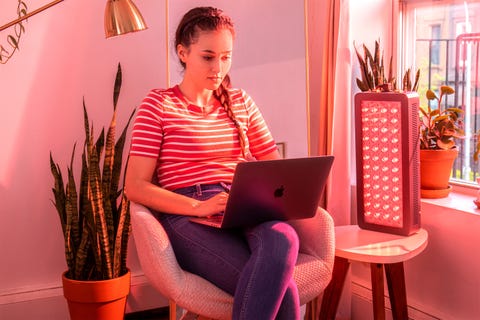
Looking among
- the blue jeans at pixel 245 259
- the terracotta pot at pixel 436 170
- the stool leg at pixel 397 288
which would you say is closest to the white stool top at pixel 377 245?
the stool leg at pixel 397 288

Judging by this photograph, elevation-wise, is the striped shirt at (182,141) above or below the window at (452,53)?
below

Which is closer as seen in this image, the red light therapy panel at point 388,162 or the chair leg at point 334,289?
the red light therapy panel at point 388,162

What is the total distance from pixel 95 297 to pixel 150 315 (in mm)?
562

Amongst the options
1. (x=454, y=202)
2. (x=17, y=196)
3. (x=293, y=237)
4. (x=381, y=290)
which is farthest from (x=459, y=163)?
(x=17, y=196)

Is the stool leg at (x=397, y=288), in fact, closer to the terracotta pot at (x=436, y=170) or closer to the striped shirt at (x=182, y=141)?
the terracotta pot at (x=436, y=170)

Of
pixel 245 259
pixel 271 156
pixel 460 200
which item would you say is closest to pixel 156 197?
pixel 245 259

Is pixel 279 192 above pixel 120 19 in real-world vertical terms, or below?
below

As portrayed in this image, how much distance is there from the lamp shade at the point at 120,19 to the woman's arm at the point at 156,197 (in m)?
0.44

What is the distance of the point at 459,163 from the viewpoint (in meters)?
2.88

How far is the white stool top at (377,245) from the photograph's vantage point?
2289 millimetres

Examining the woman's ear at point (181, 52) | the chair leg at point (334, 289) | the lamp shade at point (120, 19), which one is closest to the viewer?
the lamp shade at point (120, 19)

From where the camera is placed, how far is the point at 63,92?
2904mm

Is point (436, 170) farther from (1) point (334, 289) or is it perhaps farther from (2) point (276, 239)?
(2) point (276, 239)

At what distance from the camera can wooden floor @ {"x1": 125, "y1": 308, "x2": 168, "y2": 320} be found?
10.2ft
